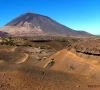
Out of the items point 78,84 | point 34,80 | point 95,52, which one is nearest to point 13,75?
point 34,80

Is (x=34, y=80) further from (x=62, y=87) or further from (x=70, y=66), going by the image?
(x=70, y=66)

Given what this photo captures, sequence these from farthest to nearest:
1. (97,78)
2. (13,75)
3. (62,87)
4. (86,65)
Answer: (86,65) < (97,78) < (13,75) < (62,87)

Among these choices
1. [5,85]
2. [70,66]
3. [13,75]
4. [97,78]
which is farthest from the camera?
[70,66]

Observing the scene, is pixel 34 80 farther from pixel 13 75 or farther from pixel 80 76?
pixel 80 76

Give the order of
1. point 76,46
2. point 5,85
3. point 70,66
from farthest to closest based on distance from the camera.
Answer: point 76,46
point 70,66
point 5,85

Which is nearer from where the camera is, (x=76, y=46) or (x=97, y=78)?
(x=97, y=78)

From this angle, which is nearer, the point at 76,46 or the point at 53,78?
the point at 53,78

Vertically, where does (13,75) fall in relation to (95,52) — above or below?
below

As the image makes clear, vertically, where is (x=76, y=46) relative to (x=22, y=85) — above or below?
above

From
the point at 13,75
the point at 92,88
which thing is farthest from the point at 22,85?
the point at 92,88
